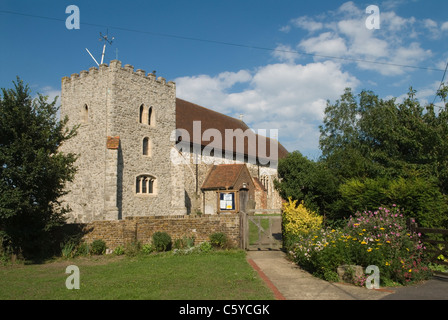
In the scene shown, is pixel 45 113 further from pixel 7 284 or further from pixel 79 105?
pixel 79 105

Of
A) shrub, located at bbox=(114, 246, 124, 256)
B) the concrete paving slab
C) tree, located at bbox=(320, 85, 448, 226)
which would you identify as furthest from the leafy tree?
shrub, located at bbox=(114, 246, 124, 256)

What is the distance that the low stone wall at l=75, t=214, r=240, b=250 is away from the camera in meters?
14.7

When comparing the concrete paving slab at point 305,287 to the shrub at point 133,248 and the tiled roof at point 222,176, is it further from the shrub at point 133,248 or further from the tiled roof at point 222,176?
the tiled roof at point 222,176

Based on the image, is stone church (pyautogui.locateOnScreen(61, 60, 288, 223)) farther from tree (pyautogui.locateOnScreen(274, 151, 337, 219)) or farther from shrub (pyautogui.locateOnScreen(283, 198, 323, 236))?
shrub (pyautogui.locateOnScreen(283, 198, 323, 236))

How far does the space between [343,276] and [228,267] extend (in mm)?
3487

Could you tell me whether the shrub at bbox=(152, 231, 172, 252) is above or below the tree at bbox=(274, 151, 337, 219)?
below

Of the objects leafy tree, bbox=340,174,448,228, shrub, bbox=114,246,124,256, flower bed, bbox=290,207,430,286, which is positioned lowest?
shrub, bbox=114,246,124,256

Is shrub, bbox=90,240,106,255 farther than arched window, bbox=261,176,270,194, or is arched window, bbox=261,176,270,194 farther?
arched window, bbox=261,176,270,194

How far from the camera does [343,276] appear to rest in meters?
8.48

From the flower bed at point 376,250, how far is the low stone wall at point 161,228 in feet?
17.0

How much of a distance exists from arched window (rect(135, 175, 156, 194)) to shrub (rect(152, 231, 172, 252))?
887 centimetres
